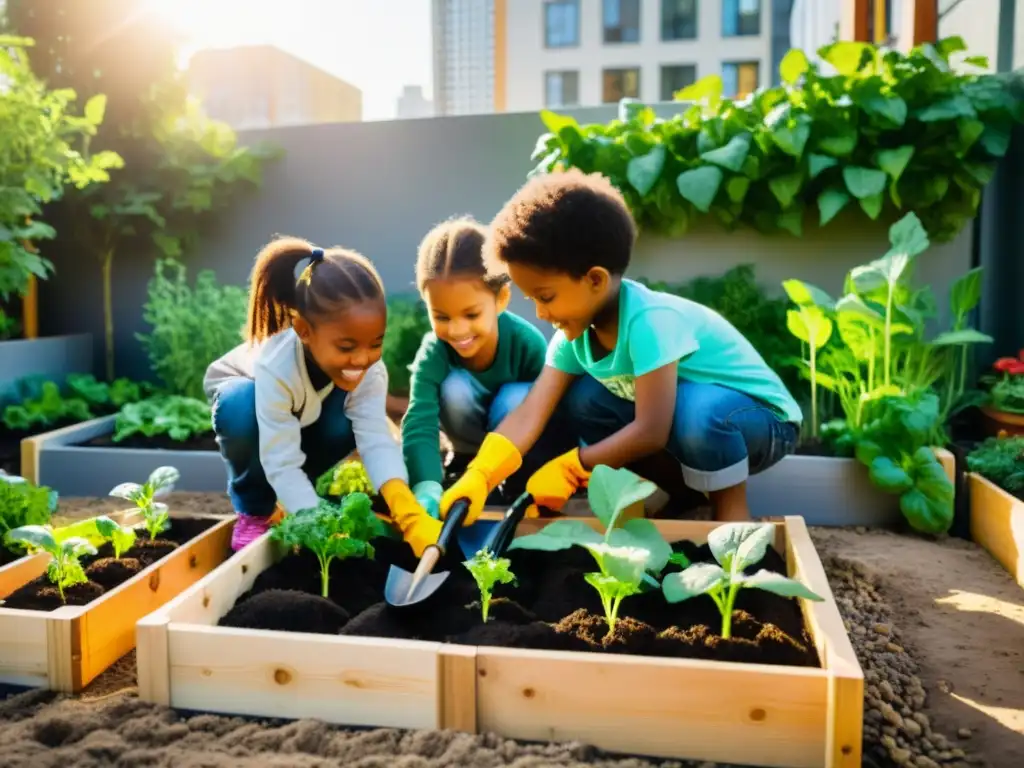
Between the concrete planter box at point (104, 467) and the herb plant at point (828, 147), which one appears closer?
the concrete planter box at point (104, 467)

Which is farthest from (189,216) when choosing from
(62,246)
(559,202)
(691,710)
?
(691,710)

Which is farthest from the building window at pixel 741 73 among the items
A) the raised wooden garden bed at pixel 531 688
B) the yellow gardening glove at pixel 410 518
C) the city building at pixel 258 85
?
the raised wooden garden bed at pixel 531 688

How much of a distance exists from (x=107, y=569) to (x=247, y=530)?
38 cm

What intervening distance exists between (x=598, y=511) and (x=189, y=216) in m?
3.80

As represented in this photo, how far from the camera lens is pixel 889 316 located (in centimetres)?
288

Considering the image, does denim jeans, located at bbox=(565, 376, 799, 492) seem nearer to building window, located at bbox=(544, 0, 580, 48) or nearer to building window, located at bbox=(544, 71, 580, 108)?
building window, located at bbox=(544, 71, 580, 108)

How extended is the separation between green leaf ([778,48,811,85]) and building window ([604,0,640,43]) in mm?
26218

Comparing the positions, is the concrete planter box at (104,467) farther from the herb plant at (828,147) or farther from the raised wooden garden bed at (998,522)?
the raised wooden garden bed at (998,522)

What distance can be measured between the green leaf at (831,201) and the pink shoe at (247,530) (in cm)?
253

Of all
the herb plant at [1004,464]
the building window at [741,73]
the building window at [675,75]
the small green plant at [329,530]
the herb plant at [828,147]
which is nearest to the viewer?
the small green plant at [329,530]

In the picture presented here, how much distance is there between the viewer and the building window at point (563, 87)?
27578 millimetres

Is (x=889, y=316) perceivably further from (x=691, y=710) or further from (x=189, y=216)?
(x=189, y=216)

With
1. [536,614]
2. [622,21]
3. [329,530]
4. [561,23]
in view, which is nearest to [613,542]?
[536,614]

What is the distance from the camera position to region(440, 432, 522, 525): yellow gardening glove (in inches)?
80.8
